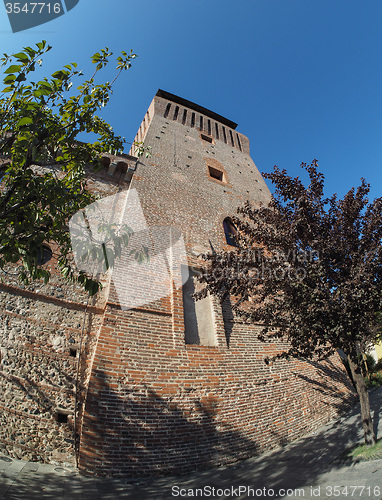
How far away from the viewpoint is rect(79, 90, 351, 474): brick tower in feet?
14.5

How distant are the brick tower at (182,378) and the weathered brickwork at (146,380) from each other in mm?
21

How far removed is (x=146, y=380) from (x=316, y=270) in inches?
145

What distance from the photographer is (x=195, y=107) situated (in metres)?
16.8

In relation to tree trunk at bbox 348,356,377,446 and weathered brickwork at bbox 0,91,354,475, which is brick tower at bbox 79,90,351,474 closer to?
weathered brickwork at bbox 0,91,354,475

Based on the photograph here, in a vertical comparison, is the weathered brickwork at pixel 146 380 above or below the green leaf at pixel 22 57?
below

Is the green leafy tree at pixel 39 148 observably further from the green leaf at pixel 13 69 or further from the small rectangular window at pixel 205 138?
the small rectangular window at pixel 205 138

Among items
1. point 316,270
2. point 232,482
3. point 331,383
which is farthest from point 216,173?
point 232,482

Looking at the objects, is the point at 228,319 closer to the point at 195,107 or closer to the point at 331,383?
the point at 331,383

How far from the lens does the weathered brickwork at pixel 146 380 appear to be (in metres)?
4.40

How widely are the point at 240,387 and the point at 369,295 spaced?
11.0 ft

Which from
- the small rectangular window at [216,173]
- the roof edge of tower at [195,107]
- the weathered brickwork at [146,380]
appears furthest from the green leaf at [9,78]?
the roof edge of tower at [195,107]

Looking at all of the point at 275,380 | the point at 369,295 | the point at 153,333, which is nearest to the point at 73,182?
the point at 153,333

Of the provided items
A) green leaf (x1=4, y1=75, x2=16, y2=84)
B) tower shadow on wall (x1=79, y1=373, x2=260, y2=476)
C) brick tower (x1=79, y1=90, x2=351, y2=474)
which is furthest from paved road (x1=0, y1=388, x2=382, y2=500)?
green leaf (x1=4, y1=75, x2=16, y2=84)

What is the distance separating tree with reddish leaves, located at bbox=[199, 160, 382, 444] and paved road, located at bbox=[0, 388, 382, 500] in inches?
39.1
